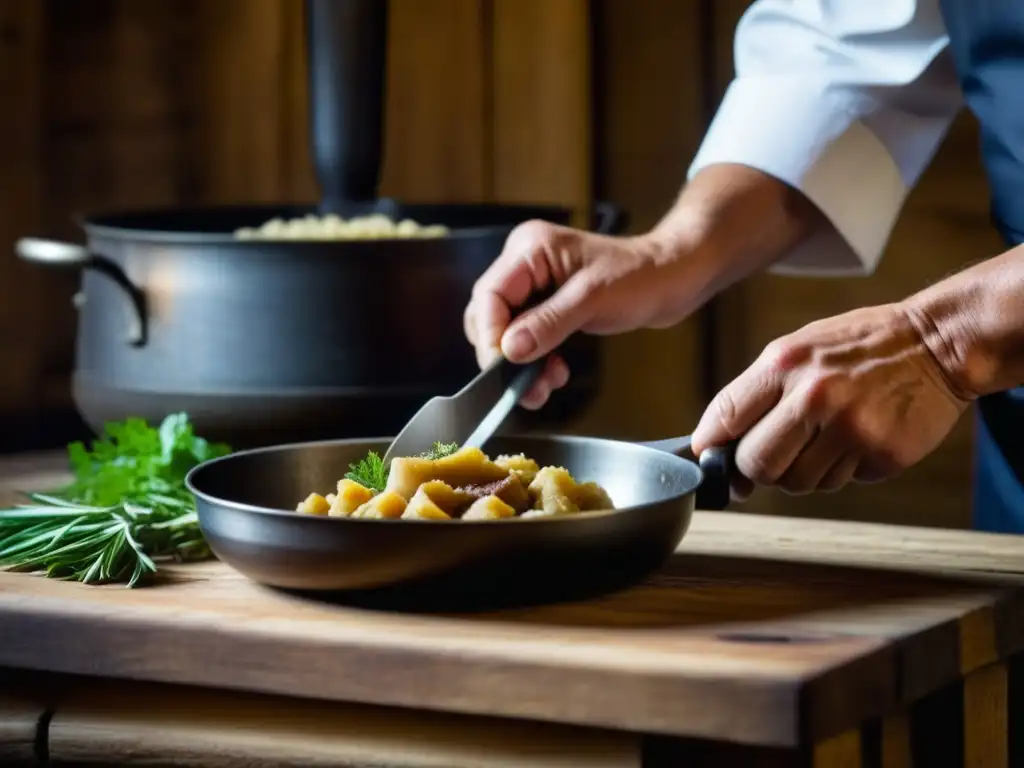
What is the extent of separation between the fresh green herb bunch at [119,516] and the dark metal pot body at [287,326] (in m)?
0.15

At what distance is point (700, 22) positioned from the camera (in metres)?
2.21

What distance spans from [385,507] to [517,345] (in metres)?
0.33

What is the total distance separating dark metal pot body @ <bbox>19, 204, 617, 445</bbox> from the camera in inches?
64.2

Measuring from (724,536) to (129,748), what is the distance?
533mm

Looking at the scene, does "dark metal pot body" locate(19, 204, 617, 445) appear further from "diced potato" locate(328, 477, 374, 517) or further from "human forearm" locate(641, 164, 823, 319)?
"diced potato" locate(328, 477, 374, 517)

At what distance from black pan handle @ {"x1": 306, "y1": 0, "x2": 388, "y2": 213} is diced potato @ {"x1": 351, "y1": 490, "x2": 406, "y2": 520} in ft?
2.96

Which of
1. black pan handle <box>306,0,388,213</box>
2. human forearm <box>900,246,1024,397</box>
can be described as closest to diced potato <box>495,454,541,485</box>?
human forearm <box>900,246,1024,397</box>

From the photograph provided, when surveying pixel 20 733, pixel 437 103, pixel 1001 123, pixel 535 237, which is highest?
pixel 437 103

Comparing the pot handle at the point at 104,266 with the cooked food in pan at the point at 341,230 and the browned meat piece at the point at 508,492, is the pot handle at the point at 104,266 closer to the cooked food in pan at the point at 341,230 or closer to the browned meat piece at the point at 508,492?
the cooked food in pan at the point at 341,230

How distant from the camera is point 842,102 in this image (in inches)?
66.6

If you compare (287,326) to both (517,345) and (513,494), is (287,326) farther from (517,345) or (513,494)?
(513,494)

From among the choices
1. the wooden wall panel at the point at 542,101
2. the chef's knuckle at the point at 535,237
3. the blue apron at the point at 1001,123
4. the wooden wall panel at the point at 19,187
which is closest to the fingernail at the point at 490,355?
the chef's knuckle at the point at 535,237

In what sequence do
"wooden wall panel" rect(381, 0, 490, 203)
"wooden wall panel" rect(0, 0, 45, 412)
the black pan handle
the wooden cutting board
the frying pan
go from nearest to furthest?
the wooden cutting board → the frying pan → the black pan handle → "wooden wall panel" rect(0, 0, 45, 412) → "wooden wall panel" rect(381, 0, 490, 203)

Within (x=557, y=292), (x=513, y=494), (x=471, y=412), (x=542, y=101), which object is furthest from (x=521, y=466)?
(x=542, y=101)
